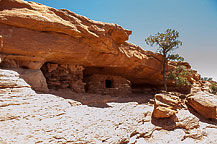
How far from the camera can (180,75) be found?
30.6 ft

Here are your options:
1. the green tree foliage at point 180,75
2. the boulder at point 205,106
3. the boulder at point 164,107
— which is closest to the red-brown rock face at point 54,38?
the boulder at point 164,107

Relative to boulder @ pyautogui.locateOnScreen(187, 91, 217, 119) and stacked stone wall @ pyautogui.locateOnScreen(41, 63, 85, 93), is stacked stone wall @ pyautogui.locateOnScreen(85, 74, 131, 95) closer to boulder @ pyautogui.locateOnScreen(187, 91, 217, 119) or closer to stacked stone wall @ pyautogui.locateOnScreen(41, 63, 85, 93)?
stacked stone wall @ pyautogui.locateOnScreen(41, 63, 85, 93)

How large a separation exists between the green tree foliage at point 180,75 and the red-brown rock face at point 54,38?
3.36 m

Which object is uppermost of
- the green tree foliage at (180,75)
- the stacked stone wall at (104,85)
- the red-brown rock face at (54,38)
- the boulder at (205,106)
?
the red-brown rock face at (54,38)

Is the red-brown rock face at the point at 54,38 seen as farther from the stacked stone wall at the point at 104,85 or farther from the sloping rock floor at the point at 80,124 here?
Result: the sloping rock floor at the point at 80,124

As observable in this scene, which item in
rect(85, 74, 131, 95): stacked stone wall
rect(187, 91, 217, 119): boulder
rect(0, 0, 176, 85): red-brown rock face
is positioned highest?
rect(0, 0, 176, 85): red-brown rock face

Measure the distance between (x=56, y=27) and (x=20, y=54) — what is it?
4.91 ft

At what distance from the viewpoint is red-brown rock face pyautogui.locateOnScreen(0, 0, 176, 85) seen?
4.23m

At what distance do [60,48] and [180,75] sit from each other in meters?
8.04

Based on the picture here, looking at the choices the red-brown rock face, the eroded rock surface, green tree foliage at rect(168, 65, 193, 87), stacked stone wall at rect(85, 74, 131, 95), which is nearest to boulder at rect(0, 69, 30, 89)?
the eroded rock surface

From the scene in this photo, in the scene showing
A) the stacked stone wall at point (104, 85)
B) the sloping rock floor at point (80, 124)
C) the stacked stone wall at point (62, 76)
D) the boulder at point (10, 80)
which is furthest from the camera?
the stacked stone wall at point (104, 85)

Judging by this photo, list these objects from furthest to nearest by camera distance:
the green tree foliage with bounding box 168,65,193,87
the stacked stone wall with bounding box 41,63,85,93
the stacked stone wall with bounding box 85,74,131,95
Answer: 1. the green tree foliage with bounding box 168,65,193,87
2. the stacked stone wall with bounding box 85,74,131,95
3. the stacked stone wall with bounding box 41,63,85,93

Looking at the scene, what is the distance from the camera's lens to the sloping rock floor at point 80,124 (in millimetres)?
2764

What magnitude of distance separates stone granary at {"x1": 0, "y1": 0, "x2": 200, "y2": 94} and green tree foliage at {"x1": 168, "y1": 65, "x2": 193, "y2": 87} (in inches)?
86.3
